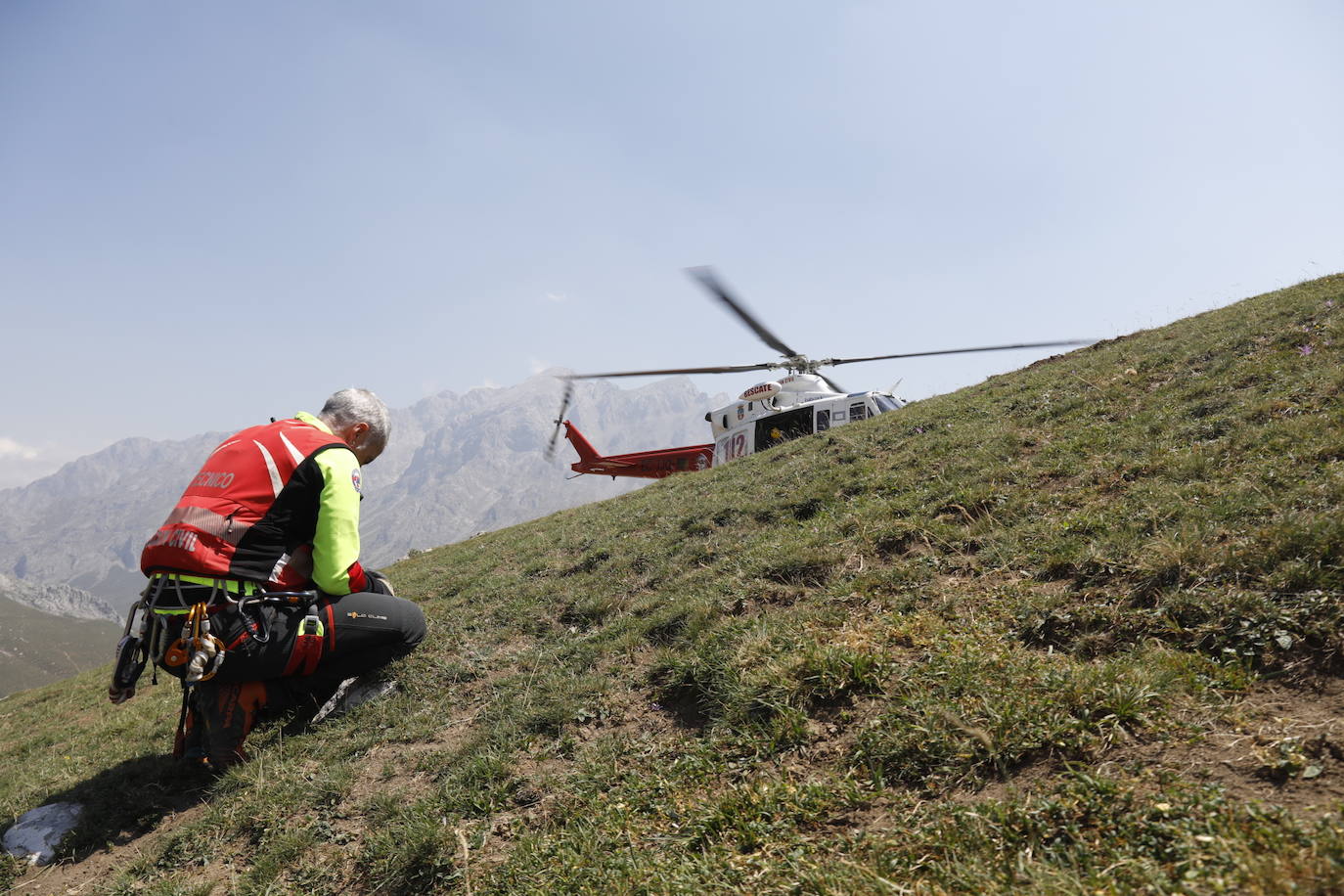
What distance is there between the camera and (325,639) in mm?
6078

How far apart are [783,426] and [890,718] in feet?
54.6

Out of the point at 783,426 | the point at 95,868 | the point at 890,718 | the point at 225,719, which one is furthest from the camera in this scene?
the point at 783,426

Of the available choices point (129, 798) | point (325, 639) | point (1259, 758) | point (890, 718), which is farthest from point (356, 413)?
point (1259, 758)

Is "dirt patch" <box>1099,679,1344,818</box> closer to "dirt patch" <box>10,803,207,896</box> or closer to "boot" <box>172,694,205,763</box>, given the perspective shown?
"dirt patch" <box>10,803,207,896</box>

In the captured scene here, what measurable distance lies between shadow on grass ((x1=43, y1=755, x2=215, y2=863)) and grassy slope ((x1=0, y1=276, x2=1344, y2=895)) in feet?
0.12

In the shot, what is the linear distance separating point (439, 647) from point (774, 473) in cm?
665

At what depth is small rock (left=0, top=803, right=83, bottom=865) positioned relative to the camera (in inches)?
204

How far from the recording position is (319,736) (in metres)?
5.96

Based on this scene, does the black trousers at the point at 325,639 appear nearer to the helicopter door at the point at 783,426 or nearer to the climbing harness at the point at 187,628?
the climbing harness at the point at 187,628

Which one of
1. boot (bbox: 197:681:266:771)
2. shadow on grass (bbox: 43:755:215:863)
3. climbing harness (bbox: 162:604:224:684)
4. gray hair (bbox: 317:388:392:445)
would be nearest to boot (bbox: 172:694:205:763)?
boot (bbox: 197:681:266:771)

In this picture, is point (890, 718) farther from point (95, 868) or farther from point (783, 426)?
point (783, 426)

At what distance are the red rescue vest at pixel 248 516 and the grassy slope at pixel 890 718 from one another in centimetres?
171

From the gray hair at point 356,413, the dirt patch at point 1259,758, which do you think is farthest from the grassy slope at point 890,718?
the gray hair at point 356,413

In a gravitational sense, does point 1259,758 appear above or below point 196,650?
below
